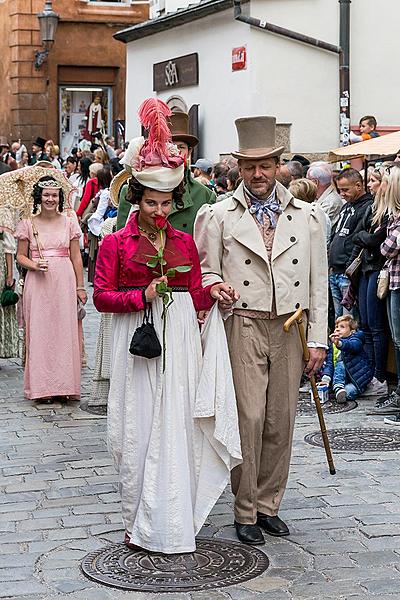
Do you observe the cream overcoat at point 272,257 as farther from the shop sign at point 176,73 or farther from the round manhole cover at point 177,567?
the shop sign at point 176,73

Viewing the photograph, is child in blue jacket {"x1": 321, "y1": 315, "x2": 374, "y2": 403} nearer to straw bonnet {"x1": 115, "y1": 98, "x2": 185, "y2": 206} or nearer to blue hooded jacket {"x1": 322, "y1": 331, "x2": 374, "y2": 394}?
blue hooded jacket {"x1": 322, "y1": 331, "x2": 374, "y2": 394}

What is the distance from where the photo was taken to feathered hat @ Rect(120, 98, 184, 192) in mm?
6160

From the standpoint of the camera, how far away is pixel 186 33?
21453 millimetres

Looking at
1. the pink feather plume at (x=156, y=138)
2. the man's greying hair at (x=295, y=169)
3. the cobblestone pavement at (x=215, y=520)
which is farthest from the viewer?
the man's greying hair at (x=295, y=169)

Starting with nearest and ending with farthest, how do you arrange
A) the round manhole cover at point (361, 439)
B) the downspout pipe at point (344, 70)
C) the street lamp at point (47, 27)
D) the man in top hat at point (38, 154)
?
the round manhole cover at point (361, 439) < the downspout pipe at point (344, 70) < the man in top hat at point (38, 154) < the street lamp at point (47, 27)

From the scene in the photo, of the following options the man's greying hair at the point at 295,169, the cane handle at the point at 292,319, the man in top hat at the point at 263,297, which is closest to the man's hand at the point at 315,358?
the man in top hat at the point at 263,297

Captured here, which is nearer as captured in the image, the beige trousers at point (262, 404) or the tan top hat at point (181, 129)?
the beige trousers at point (262, 404)

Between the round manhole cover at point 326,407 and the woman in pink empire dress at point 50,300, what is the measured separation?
1.87 metres

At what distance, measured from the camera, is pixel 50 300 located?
35.4ft

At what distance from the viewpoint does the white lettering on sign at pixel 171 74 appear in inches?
859

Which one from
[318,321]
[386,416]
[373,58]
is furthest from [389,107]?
[318,321]

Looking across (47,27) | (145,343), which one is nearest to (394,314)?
(145,343)

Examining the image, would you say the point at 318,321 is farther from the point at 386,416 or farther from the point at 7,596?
the point at 386,416

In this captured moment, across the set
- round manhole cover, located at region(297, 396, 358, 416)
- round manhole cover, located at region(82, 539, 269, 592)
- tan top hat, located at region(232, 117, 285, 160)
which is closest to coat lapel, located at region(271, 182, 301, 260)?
tan top hat, located at region(232, 117, 285, 160)
